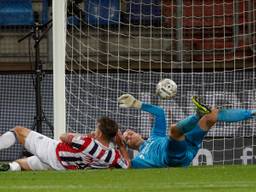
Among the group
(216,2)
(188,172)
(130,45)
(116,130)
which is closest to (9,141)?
(116,130)

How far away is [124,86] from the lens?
1359 centimetres

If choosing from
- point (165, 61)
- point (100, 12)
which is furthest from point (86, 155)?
point (100, 12)

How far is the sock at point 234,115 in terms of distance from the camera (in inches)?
412

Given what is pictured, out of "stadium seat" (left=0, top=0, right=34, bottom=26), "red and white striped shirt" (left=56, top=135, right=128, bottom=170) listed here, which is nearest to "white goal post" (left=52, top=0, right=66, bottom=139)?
"red and white striped shirt" (left=56, top=135, right=128, bottom=170)

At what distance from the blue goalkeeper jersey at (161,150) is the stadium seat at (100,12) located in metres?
2.84

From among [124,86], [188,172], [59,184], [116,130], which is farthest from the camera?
[124,86]

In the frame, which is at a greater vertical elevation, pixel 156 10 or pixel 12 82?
pixel 156 10

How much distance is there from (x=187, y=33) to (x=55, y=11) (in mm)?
2590

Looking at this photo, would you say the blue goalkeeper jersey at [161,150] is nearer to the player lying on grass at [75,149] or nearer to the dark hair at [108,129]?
the player lying on grass at [75,149]

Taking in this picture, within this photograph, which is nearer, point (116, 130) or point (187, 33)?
point (116, 130)

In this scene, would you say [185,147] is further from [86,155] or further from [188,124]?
[86,155]

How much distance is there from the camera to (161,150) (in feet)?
36.2

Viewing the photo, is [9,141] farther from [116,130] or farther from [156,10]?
[156,10]

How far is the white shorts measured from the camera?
36.2 feet
